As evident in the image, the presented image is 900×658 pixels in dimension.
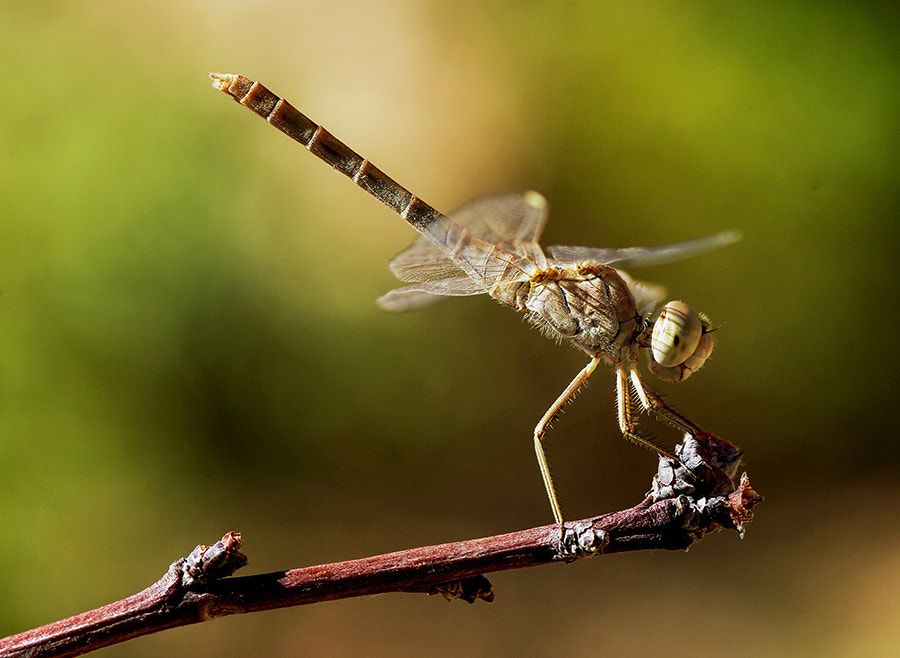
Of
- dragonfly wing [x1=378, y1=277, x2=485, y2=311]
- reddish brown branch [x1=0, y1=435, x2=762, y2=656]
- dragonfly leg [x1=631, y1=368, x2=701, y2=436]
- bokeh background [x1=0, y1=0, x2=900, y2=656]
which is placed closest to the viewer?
reddish brown branch [x1=0, y1=435, x2=762, y2=656]

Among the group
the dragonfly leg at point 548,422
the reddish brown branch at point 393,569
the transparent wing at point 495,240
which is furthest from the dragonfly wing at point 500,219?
the reddish brown branch at point 393,569

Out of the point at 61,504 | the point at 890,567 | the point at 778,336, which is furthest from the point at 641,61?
the point at 61,504

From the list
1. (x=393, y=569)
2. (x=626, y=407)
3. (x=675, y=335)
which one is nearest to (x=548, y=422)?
(x=626, y=407)

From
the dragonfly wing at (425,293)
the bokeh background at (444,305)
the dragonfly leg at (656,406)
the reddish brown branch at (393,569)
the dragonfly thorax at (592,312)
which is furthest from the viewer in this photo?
the bokeh background at (444,305)

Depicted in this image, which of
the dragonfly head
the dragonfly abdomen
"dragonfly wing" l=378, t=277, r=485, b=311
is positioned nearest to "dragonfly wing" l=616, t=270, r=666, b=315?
the dragonfly head

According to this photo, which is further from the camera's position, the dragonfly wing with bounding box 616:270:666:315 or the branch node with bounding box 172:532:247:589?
the dragonfly wing with bounding box 616:270:666:315

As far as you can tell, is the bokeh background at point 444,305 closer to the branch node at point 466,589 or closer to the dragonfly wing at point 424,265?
the dragonfly wing at point 424,265

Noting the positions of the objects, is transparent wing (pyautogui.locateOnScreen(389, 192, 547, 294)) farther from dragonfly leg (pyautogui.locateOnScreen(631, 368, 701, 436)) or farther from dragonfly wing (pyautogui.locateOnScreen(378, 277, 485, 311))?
dragonfly leg (pyautogui.locateOnScreen(631, 368, 701, 436))
